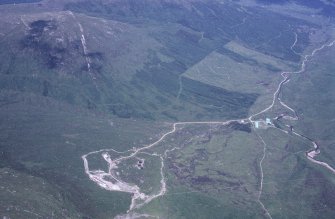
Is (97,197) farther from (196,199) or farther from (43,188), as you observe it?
(196,199)

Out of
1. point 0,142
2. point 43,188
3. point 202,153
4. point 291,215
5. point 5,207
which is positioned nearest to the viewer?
point 5,207

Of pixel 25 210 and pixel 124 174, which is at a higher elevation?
pixel 25 210

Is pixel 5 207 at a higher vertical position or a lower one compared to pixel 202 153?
higher

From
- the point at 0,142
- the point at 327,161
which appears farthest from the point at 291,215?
the point at 0,142

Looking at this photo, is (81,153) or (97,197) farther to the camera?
(81,153)

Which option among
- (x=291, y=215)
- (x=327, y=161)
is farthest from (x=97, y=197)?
Result: (x=327, y=161)

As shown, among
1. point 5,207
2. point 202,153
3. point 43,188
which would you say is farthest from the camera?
point 202,153

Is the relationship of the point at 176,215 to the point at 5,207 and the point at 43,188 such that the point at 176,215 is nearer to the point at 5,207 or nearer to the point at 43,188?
the point at 43,188

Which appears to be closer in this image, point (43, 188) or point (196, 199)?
point (43, 188)

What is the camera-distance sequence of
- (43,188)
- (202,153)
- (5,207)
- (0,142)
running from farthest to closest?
1. (202,153)
2. (0,142)
3. (43,188)
4. (5,207)
